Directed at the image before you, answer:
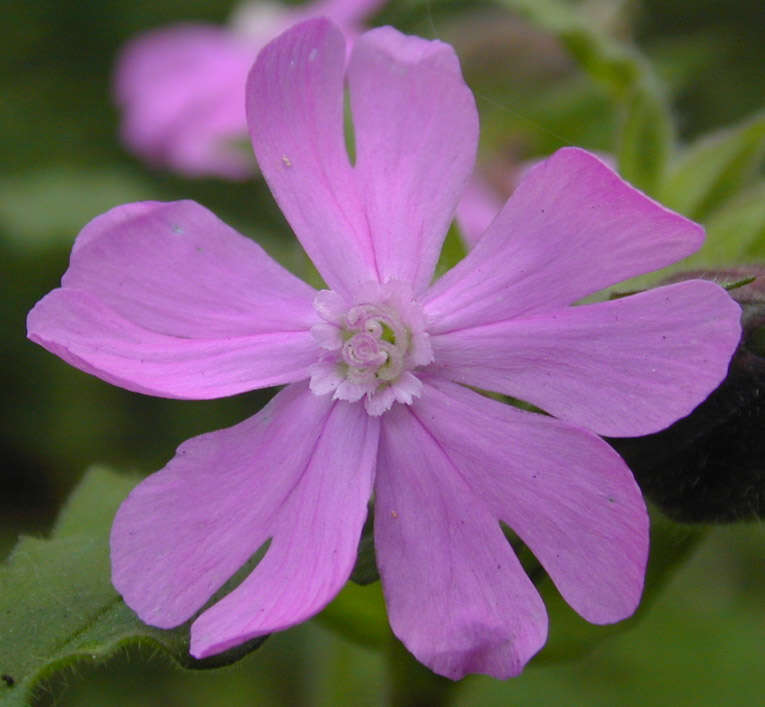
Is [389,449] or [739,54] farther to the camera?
[739,54]

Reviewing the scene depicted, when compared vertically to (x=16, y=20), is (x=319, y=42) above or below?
above

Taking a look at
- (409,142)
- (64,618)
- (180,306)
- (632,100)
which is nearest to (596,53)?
(632,100)

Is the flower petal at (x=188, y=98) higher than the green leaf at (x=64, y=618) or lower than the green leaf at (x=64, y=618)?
lower

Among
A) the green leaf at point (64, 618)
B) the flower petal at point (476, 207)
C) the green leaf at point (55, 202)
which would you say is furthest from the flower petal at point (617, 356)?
the green leaf at point (55, 202)

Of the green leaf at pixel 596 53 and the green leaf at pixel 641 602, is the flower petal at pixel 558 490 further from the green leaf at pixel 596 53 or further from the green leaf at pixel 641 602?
the green leaf at pixel 596 53

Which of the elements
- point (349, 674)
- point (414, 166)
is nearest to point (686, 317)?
point (414, 166)

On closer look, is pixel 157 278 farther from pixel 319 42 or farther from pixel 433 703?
pixel 433 703

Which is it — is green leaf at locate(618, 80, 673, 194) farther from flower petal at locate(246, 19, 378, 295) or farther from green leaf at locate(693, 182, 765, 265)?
flower petal at locate(246, 19, 378, 295)

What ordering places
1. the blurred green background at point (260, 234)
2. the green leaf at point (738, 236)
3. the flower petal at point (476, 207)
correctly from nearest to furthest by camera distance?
the green leaf at point (738, 236), the flower petal at point (476, 207), the blurred green background at point (260, 234)
